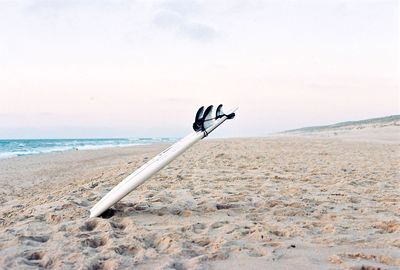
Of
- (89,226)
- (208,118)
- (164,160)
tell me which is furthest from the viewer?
(208,118)

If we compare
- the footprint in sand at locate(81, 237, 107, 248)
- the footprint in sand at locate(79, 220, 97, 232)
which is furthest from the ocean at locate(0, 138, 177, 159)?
the footprint in sand at locate(81, 237, 107, 248)

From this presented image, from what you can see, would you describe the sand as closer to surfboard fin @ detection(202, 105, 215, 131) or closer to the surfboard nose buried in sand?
the surfboard nose buried in sand

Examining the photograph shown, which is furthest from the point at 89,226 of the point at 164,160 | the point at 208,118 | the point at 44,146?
the point at 44,146

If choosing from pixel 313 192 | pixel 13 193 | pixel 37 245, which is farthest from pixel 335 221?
pixel 13 193

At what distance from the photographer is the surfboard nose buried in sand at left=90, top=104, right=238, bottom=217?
4.64m

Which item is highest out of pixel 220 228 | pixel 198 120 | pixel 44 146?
pixel 198 120

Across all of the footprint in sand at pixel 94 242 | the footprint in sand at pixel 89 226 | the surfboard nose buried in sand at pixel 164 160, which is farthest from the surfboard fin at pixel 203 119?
the footprint in sand at pixel 94 242

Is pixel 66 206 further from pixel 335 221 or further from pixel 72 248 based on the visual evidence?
pixel 335 221

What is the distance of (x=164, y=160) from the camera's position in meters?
4.79

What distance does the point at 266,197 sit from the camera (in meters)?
5.39

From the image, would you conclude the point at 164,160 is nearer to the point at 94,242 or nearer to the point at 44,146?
the point at 94,242

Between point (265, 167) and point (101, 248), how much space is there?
5.78m

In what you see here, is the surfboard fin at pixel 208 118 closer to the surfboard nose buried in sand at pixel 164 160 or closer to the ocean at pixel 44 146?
the surfboard nose buried in sand at pixel 164 160

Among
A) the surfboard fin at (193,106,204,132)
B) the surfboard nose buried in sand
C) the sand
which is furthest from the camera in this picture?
the surfboard fin at (193,106,204,132)
